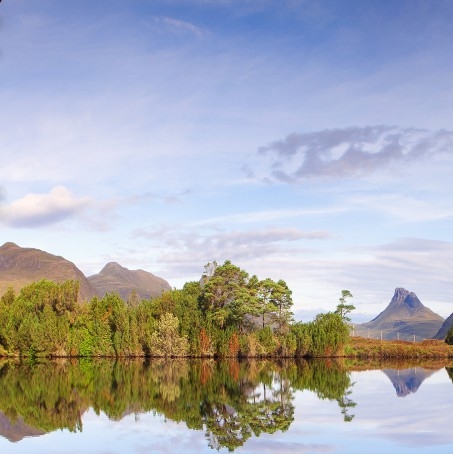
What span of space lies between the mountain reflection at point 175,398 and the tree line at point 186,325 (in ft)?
52.7

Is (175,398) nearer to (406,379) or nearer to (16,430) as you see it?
(16,430)

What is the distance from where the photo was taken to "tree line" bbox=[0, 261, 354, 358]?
53375 millimetres

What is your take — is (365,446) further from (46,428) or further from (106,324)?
(106,324)

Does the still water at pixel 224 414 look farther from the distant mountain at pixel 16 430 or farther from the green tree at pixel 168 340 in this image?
the green tree at pixel 168 340

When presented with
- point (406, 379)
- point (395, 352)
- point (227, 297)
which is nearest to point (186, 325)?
point (227, 297)

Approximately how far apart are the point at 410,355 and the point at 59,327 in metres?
32.1

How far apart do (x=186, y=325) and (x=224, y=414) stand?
34.0m

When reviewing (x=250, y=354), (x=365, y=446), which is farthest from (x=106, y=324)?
(x=365, y=446)

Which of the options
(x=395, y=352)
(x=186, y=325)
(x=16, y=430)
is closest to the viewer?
(x=16, y=430)

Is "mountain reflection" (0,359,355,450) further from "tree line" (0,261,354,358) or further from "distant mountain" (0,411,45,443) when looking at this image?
"tree line" (0,261,354,358)

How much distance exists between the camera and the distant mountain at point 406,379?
2746cm

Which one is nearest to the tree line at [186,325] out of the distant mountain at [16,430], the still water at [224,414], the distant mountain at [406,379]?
the distant mountain at [406,379]

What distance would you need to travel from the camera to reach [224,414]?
63.9 feet

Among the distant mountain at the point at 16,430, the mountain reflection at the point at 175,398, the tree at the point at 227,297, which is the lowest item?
the distant mountain at the point at 16,430
